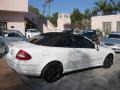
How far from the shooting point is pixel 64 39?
8.58 m

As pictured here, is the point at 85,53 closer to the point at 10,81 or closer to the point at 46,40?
the point at 46,40

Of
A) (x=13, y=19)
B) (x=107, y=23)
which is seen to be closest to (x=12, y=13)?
(x=13, y=19)

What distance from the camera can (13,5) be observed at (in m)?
24.8

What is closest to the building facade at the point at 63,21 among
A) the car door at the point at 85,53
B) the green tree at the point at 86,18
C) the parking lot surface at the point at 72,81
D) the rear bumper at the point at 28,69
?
the green tree at the point at 86,18

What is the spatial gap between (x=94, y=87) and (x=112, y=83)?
848 mm

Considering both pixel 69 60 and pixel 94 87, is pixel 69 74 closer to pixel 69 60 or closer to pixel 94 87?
pixel 69 60

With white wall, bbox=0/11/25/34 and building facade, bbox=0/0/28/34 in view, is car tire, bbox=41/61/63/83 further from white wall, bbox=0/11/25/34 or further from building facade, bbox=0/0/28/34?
white wall, bbox=0/11/25/34

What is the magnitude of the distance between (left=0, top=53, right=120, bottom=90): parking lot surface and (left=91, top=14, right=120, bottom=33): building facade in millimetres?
28369

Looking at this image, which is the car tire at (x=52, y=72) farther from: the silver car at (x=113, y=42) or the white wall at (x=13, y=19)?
the white wall at (x=13, y=19)

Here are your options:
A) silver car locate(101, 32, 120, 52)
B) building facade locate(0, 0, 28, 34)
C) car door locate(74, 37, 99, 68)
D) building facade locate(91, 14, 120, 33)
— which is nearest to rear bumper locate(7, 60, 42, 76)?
car door locate(74, 37, 99, 68)

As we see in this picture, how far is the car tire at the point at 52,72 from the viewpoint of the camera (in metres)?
7.81

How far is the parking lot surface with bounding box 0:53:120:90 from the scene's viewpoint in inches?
292

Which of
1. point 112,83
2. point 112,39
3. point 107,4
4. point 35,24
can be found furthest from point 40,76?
point 107,4

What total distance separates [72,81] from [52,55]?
109 centimetres
